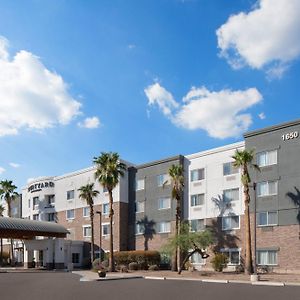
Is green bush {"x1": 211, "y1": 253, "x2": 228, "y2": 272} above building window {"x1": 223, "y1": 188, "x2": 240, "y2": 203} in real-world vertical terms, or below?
below

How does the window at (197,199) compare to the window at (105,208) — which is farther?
the window at (105,208)

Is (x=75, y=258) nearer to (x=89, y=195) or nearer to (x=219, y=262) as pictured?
(x=89, y=195)

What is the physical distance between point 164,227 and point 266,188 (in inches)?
599

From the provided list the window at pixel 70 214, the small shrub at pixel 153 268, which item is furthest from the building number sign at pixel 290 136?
the window at pixel 70 214

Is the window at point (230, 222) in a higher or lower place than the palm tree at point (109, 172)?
lower

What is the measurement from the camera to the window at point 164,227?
180 feet

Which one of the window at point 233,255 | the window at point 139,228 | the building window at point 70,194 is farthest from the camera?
the building window at point 70,194

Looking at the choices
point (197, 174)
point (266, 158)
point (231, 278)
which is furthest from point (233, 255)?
point (266, 158)

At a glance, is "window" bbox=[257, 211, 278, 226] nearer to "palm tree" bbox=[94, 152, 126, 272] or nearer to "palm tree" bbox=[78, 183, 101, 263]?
"palm tree" bbox=[94, 152, 126, 272]

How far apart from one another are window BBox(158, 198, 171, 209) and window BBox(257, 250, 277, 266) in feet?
46.1

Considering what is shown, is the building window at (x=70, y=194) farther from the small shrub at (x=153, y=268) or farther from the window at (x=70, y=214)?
the small shrub at (x=153, y=268)

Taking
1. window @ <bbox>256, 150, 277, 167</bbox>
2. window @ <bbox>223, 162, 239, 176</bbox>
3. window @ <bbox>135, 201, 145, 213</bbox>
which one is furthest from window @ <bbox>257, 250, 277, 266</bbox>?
window @ <bbox>135, 201, 145, 213</bbox>

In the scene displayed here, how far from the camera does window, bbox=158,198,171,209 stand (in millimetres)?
55594

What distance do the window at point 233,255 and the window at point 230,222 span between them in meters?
2.34
